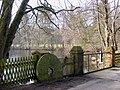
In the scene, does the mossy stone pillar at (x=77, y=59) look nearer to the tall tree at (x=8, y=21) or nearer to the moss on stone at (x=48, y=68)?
the moss on stone at (x=48, y=68)

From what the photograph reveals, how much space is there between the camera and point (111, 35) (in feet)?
82.6

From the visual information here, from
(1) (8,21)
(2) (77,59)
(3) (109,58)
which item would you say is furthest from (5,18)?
(3) (109,58)

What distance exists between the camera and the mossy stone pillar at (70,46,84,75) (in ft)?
39.1

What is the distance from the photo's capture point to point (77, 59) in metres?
12.1

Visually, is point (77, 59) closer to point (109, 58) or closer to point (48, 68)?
point (48, 68)

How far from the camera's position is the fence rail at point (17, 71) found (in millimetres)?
8453

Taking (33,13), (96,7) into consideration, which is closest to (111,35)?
(96,7)

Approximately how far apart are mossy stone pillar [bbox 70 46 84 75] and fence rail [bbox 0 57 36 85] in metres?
2.88

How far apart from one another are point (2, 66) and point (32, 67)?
5.00ft

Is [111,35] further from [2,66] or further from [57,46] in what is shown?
[2,66]

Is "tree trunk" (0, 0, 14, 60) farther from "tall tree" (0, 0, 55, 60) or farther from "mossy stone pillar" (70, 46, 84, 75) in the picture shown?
"mossy stone pillar" (70, 46, 84, 75)

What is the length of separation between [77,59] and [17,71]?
411cm

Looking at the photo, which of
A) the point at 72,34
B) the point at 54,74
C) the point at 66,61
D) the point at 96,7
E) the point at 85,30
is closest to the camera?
the point at 54,74

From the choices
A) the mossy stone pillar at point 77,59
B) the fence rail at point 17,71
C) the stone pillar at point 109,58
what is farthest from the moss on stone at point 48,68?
the stone pillar at point 109,58
